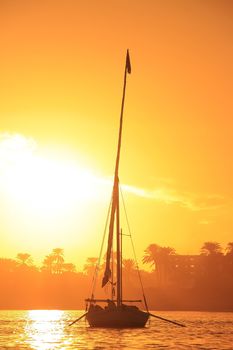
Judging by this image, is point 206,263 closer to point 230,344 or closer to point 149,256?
point 149,256

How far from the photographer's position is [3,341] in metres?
51.1

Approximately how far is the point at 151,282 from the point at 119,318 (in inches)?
5258

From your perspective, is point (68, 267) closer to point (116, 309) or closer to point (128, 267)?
point (128, 267)

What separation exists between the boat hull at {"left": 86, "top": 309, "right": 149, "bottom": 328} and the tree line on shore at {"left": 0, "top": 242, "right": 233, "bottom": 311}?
3627 inches

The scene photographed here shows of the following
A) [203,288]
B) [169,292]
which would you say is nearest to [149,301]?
[169,292]

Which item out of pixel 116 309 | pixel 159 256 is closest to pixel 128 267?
pixel 159 256

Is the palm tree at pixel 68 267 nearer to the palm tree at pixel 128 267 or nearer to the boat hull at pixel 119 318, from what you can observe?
the palm tree at pixel 128 267

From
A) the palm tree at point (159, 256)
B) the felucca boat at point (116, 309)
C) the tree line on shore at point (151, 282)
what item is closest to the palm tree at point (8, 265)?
the tree line on shore at point (151, 282)

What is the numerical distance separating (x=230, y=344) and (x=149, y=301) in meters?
116

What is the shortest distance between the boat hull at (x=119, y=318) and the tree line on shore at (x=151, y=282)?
92.1 m

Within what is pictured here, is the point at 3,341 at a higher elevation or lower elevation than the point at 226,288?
lower

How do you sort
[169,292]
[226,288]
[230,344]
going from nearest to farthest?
1. [230,344]
2. [226,288]
3. [169,292]

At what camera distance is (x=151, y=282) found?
187 metres

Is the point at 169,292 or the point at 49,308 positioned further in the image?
the point at 49,308
